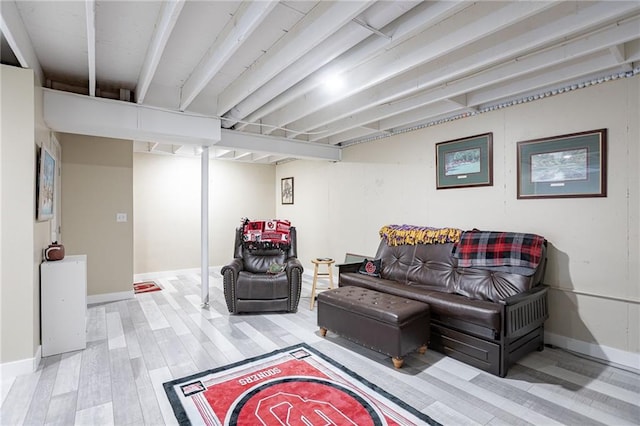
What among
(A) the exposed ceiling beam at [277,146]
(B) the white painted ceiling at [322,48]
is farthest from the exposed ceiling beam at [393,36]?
(A) the exposed ceiling beam at [277,146]

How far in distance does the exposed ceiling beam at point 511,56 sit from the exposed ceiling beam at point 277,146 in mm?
1673

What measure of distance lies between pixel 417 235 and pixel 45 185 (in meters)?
3.77

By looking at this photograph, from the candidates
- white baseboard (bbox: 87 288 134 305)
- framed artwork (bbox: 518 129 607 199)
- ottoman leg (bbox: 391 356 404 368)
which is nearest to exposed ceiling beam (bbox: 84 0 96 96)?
white baseboard (bbox: 87 288 134 305)

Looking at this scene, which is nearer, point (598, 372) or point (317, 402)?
point (317, 402)

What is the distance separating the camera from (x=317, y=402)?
2.19 metres

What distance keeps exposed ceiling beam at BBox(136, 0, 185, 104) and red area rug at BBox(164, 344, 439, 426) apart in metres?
2.44

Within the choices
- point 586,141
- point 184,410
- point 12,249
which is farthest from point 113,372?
point 586,141

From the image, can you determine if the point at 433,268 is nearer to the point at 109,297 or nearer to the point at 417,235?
the point at 417,235

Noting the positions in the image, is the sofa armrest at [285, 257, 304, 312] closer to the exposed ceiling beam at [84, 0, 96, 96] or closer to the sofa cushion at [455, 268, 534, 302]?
the sofa cushion at [455, 268, 534, 302]

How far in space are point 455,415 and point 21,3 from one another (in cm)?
383

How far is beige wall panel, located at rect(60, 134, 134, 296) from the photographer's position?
4355mm

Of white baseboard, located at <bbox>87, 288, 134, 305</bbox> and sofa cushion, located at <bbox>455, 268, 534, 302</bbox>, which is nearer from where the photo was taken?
sofa cushion, located at <bbox>455, 268, 534, 302</bbox>

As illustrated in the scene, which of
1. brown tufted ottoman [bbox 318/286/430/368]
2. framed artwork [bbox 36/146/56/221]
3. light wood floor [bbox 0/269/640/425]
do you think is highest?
framed artwork [bbox 36/146/56/221]

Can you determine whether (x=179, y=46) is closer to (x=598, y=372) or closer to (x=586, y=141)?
(x=586, y=141)
